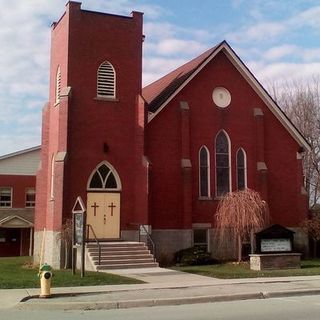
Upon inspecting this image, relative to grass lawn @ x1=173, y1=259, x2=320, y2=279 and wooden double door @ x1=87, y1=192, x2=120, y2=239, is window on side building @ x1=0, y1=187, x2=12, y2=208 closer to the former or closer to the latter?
wooden double door @ x1=87, y1=192, x2=120, y2=239

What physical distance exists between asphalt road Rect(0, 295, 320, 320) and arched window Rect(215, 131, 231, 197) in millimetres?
14812

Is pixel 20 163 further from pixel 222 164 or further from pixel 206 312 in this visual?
pixel 206 312

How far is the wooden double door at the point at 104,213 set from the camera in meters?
26.1

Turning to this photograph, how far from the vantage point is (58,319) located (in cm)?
1175

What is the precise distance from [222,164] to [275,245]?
669 cm

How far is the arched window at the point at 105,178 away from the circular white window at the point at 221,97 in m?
6.78

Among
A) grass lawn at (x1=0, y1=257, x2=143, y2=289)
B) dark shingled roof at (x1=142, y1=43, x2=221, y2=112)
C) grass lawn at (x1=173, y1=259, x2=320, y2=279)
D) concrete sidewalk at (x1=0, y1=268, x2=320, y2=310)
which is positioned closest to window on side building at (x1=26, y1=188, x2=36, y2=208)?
dark shingled roof at (x1=142, y1=43, x2=221, y2=112)

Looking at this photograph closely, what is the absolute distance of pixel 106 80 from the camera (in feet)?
89.2

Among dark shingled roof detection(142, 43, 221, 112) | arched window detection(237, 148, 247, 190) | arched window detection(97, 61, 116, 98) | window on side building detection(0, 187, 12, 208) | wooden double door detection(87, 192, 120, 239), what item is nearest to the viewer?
wooden double door detection(87, 192, 120, 239)

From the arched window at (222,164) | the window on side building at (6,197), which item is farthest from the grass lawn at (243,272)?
the window on side building at (6,197)

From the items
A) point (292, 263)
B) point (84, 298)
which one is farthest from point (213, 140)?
point (84, 298)

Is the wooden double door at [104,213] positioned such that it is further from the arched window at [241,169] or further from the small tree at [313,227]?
the small tree at [313,227]

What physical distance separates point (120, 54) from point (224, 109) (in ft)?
20.2

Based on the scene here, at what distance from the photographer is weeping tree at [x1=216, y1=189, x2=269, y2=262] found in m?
25.2
